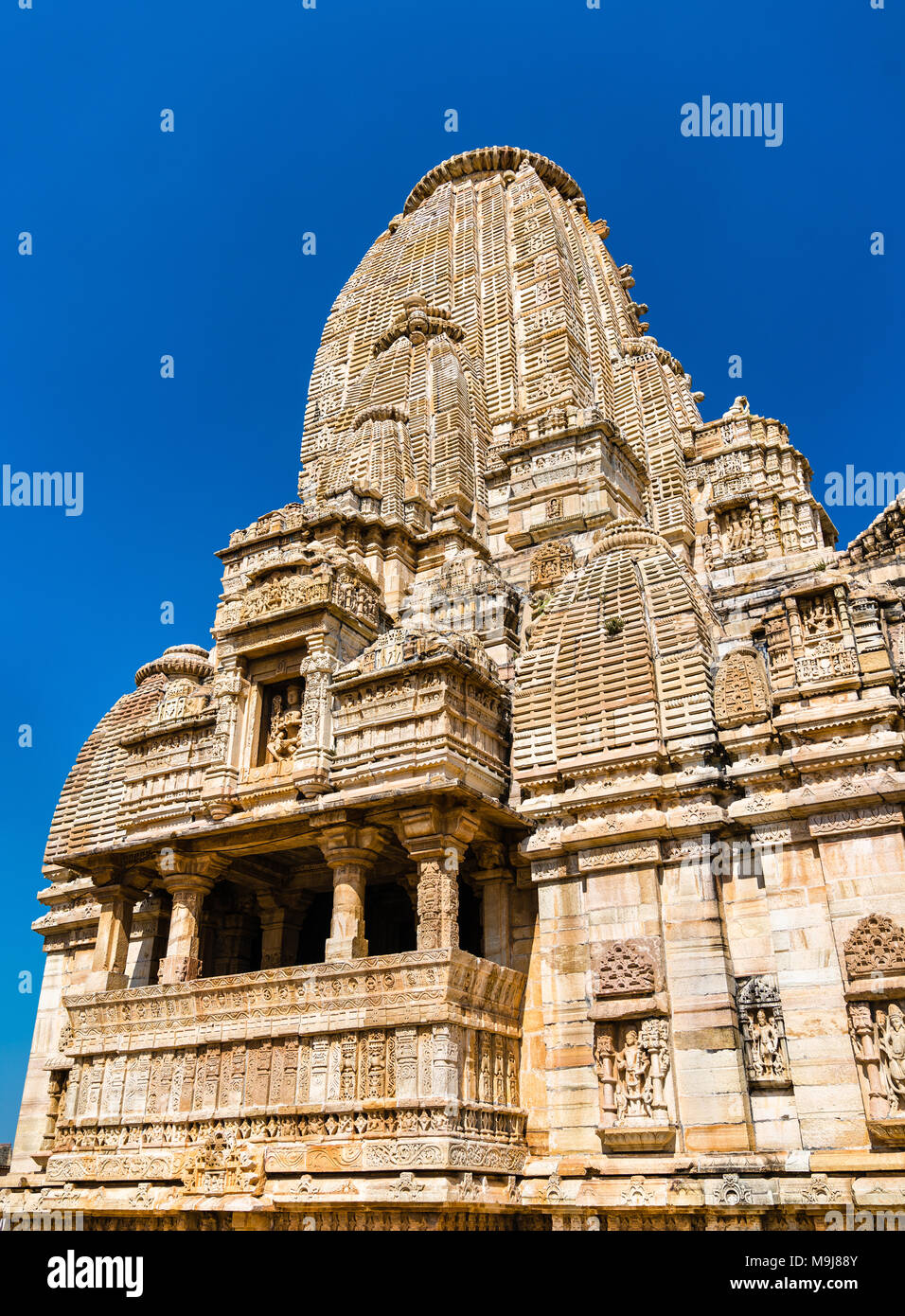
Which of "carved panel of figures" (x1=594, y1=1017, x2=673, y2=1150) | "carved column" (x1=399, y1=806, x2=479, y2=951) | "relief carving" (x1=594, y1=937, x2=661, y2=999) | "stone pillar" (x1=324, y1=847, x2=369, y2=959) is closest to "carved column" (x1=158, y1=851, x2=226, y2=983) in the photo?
"stone pillar" (x1=324, y1=847, x2=369, y2=959)

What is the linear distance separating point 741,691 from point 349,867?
735cm

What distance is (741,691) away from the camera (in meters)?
17.5

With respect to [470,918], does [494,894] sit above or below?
below

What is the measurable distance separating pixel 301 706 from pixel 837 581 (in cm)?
1016

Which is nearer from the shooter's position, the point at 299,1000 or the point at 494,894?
the point at 299,1000

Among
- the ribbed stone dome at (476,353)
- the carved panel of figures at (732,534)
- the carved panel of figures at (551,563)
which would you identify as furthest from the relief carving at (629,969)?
the carved panel of figures at (732,534)

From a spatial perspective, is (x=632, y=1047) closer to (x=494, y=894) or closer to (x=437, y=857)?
(x=494, y=894)

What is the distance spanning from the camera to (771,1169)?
14414mm

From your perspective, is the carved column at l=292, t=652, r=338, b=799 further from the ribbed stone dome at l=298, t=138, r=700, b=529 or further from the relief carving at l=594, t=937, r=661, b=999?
the ribbed stone dome at l=298, t=138, r=700, b=529

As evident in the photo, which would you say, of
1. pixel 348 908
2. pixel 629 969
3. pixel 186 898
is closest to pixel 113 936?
pixel 186 898

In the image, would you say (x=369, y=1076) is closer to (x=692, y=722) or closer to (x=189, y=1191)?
(x=189, y=1191)

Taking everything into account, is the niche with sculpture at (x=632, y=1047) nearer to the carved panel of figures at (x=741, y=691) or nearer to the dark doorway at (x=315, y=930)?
the carved panel of figures at (x=741, y=691)

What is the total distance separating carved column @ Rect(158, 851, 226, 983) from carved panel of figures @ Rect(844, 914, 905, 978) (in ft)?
37.4

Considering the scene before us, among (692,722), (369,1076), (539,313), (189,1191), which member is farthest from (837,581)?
(539,313)
